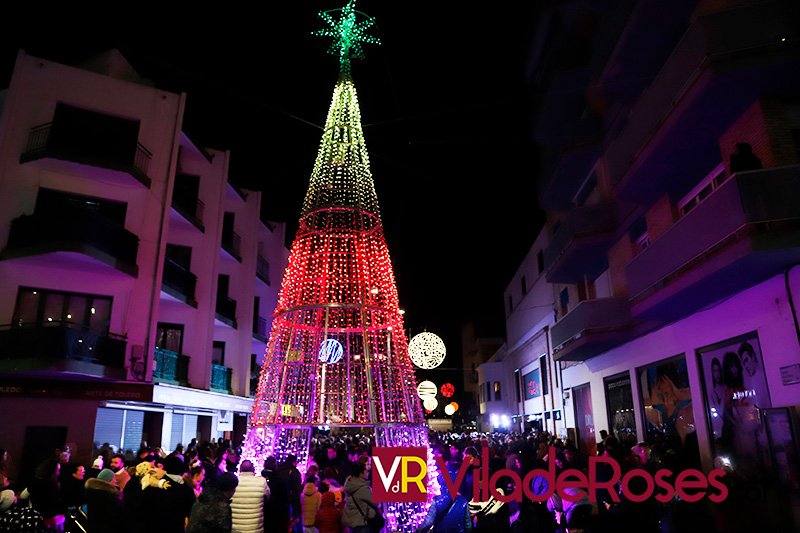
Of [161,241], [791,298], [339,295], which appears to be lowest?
[791,298]

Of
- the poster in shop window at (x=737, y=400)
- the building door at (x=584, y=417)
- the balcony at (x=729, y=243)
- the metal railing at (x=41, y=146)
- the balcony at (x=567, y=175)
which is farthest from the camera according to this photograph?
the building door at (x=584, y=417)

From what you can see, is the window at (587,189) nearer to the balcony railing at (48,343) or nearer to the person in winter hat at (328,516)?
the person in winter hat at (328,516)

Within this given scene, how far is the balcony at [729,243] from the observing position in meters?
8.33

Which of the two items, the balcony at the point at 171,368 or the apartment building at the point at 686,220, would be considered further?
the balcony at the point at 171,368

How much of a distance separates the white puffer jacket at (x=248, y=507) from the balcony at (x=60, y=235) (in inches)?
462

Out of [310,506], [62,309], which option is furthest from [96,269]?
[310,506]

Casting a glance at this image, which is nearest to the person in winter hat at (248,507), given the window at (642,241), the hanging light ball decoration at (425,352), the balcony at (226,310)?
the window at (642,241)

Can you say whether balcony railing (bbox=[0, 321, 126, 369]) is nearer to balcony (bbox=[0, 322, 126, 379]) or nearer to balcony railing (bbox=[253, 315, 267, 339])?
balcony (bbox=[0, 322, 126, 379])

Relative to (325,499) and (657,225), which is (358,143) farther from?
(657,225)

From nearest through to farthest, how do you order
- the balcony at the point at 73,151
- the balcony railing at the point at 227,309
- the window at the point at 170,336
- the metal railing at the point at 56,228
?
1. the metal railing at the point at 56,228
2. the balcony at the point at 73,151
3. the window at the point at 170,336
4. the balcony railing at the point at 227,309

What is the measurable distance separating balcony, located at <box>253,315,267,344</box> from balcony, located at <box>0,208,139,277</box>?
38.6 feet

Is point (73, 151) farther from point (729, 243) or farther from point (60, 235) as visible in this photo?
point (729, 243)

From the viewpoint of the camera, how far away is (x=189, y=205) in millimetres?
21484

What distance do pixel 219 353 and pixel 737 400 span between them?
69.0ft
